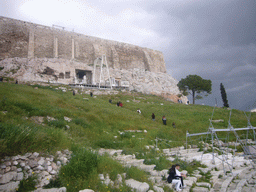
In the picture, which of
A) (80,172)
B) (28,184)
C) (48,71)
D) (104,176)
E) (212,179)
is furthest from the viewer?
(48,71)

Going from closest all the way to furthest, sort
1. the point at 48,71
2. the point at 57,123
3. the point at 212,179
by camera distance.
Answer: the point at 212,179
the point at 57,123
the point at 48,71

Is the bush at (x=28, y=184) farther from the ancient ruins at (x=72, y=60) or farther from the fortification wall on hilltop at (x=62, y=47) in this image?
the fortification wall on hilltop at (x=62, y=47)

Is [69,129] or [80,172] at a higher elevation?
[69,129]

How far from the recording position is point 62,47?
34.1 meters

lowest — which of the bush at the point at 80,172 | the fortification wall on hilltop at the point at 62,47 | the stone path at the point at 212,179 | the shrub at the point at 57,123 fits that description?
the stone path at the point at 212,179

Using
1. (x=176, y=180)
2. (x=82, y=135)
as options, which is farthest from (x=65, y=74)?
(x=176, y=180)

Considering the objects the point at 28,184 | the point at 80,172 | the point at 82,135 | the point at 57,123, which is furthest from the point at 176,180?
the point at 57,123

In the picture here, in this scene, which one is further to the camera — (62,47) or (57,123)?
(62,47)

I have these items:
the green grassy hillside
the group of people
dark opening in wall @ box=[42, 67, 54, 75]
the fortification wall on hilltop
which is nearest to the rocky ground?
the group of people

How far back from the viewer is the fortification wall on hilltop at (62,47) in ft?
96.7

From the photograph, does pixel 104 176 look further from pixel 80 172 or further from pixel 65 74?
pixel 65 74

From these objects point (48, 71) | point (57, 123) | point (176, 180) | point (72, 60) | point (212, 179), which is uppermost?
point (72, 60)

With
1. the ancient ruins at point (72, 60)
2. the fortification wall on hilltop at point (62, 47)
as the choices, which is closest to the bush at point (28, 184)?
the ancient ruins at point (72, 60)

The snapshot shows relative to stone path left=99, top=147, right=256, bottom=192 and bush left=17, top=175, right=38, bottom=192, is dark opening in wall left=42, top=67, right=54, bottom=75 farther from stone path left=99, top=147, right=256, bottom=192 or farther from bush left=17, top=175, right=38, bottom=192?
bush left=17, top=175, right=38, bottom=192
